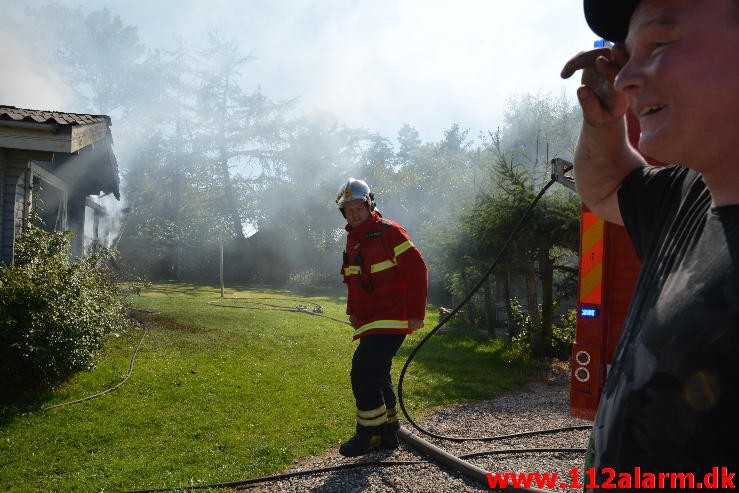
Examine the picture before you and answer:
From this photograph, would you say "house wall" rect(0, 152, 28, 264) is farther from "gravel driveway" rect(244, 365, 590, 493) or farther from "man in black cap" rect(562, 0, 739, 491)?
"man in black cap" rect(562, 0, 739, 491)

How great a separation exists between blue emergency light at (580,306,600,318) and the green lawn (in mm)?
2379

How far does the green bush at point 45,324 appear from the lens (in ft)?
16.5

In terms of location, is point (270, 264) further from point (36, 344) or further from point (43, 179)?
point (36, 344)

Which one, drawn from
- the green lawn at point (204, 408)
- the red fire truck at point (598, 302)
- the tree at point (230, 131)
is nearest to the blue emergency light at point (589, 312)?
the red fire truck at point (598, 302)

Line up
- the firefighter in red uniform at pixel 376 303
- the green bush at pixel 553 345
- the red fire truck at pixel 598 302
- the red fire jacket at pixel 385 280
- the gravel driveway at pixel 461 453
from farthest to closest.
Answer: the green bush at pixel 553 345 → the red fire jacket at pixel 385 280 → the firefighter in red uniform at pixel 376 303 → the gravel driveway at pixel 461 453 → the red fire truck at pixel 598 302

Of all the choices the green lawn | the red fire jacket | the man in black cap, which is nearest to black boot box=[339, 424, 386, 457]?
the green lawn

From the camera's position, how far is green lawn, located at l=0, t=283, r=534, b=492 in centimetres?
372

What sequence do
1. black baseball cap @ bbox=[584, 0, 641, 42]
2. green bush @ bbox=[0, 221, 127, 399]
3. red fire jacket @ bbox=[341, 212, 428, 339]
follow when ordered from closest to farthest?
black baseball cap @ bbox=[584, 0, 641, 42] → red fire jacket @ bbox=[341, 212, 428, 339] → green bush @ bbox=[0, 221, 127, 399]

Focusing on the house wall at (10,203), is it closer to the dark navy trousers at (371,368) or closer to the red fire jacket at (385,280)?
the red fire jacket at (385,280)

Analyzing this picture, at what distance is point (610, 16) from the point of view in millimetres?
1148

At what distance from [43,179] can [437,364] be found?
7.22 metres

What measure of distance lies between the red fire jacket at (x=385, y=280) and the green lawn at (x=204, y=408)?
3.66ft

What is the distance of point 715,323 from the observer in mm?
731

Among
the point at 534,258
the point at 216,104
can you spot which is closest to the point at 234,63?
the point at 216,104
